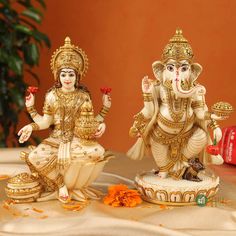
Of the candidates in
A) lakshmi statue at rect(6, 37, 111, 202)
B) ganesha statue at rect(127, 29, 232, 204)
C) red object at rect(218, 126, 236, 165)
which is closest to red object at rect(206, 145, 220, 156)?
ganesha statue at rect(127, 29, 232, 204)

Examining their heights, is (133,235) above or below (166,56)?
below

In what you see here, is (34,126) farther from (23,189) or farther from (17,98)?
(17,98)

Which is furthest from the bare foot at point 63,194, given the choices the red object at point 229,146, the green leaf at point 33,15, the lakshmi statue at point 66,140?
the green leaf at point 33,15

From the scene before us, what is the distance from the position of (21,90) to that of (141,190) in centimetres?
115

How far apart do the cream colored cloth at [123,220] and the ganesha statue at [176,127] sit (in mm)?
48

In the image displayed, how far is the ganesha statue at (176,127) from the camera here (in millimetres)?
1256

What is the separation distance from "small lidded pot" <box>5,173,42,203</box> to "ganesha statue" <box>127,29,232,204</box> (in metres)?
0.27

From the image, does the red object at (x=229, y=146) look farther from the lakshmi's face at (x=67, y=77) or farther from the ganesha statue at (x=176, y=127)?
the lakshmi's face at (x=67, y=77)

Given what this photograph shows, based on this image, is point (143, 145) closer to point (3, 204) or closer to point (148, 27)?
point (3, 204)

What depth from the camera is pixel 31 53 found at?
2221mm

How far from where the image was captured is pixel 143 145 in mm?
1351

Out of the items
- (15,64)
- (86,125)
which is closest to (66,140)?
(86,125)

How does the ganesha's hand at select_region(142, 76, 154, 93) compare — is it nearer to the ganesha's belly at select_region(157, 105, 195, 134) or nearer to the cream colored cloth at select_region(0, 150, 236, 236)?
the ganesha's belly at select_region(157, 105, 195, 134)

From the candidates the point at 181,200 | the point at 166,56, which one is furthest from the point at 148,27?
the point at 181,200
